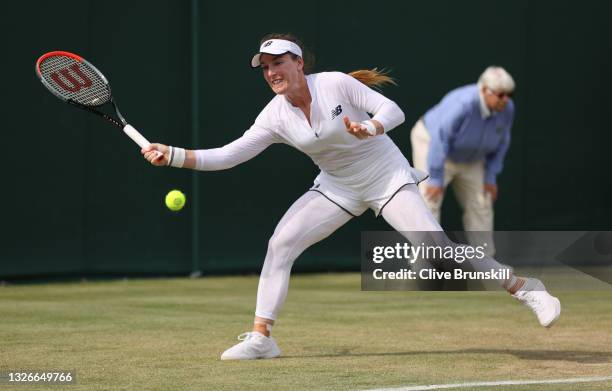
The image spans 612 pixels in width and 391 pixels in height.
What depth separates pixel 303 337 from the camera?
7.72 meters

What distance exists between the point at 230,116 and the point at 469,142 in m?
2.21

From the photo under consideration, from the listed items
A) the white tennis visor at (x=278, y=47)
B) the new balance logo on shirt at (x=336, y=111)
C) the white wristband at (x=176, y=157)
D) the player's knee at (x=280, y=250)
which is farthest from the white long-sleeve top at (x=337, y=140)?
the player's knee at (x=280, y=250)

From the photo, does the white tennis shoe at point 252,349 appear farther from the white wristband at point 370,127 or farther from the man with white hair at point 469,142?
the man with white hair at point 469,142

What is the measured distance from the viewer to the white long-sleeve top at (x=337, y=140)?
6688 mm

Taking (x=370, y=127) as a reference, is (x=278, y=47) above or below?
above

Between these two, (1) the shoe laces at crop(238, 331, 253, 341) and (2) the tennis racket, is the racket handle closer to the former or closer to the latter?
(2) the tennis racket

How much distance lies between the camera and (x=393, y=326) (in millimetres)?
8336

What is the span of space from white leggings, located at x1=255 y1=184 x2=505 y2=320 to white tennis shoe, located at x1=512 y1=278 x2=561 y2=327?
564 mm

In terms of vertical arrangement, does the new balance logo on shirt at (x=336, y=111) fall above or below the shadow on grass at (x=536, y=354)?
above

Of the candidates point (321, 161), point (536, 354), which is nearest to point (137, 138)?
point (321, 161)

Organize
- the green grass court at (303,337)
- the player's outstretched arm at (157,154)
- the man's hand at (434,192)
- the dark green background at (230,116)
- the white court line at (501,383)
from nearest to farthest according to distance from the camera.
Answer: the white court line at (501,383) → the green grass court at (303,337) → the player's outstretched arm at (157,154) → the dark green background at (230,116) → the man's hand at (434,192)

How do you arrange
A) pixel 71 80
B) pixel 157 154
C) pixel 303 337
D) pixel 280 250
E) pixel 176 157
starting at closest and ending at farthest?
1. pixel 157 154
2. pixel 176 157
3. pixel 280 250
4. pixel 71 80
5. pixel 303 337

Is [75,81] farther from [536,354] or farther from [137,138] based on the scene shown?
[536,354]

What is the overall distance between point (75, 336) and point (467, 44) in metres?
6.47
